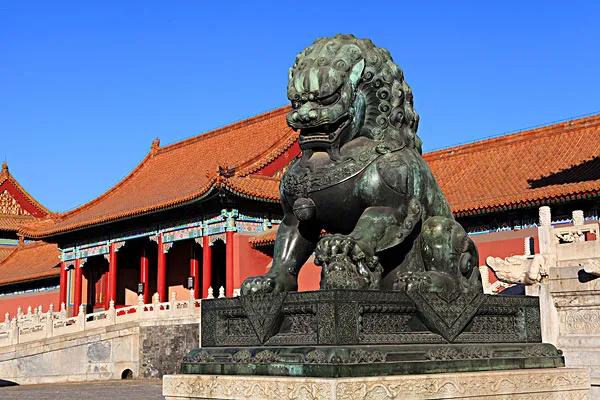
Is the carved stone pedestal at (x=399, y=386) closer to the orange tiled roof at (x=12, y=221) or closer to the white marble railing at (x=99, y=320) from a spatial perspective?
the white marble railing at (x=99, y=320)

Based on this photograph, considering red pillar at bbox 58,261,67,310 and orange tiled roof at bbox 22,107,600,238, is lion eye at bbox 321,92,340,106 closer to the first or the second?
orange tiled roof at bbox 22,107,600,238

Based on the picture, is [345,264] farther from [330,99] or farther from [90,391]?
[90,391]

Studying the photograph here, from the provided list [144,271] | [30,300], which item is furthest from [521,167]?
[30,300]

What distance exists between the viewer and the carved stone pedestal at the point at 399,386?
3.69 metres

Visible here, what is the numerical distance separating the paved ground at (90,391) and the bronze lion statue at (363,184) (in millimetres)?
9831

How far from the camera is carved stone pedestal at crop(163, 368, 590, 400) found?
3693 mm

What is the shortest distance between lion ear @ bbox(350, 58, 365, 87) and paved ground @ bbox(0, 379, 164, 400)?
10159 mm

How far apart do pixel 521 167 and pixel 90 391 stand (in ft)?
38.1

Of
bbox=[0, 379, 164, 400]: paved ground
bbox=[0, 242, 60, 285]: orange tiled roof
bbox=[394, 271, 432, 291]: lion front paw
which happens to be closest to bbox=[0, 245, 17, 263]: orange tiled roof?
bbox=[0, 242, 60, 285]: orange tiled roof

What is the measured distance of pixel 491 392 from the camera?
424 centimetres

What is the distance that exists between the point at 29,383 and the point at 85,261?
1055 centimetres

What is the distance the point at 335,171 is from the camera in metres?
4.55

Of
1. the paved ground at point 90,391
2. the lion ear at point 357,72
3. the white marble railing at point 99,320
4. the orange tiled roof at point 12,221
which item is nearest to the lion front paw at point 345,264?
the lion ear at point 357,72

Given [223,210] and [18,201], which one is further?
[18,201]
